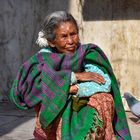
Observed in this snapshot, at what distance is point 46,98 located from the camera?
332 cm

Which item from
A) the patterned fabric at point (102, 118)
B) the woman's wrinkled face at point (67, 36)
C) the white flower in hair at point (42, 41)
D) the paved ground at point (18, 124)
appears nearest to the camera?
the patterned fabric at point (102, 118)

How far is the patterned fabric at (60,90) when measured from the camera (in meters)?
3.29

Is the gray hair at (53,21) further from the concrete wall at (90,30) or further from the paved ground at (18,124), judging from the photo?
the concrete wall at (90,30)

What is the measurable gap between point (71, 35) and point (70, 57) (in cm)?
16

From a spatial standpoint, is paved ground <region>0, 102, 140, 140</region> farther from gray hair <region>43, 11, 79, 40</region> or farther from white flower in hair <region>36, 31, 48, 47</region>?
gray hair <region>43, 11, 79, 40</region>

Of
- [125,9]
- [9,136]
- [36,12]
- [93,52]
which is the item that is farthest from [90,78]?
[36,12]

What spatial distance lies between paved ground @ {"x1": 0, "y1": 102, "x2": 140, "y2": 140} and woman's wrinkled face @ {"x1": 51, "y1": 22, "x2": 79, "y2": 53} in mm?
2617

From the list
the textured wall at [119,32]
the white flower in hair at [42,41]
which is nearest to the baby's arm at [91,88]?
the white flower in hair at [42,41]

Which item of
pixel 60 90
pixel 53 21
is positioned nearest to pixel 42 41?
pixel 53 21

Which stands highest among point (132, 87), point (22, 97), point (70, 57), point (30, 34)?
point (70, 57)

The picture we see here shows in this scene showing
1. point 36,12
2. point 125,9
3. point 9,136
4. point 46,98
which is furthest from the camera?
point 36,12

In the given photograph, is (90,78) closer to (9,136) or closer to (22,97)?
(22,97)

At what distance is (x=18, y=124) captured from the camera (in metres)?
6.79

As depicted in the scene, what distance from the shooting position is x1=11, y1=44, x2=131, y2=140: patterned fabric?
329 cm
